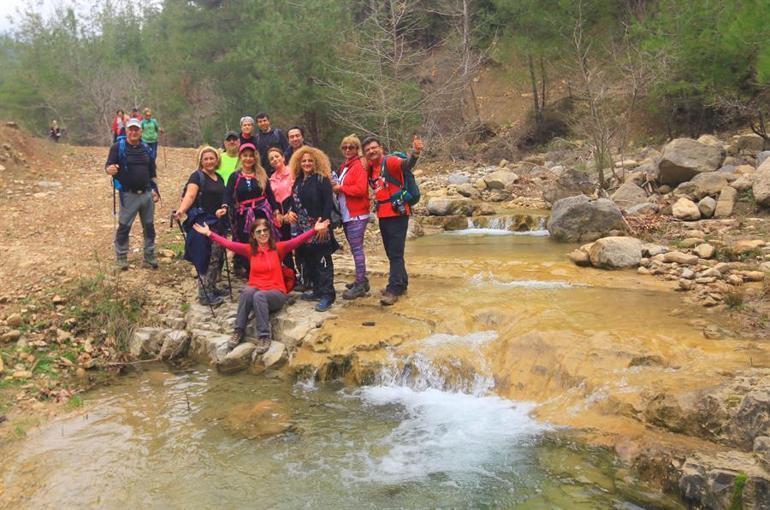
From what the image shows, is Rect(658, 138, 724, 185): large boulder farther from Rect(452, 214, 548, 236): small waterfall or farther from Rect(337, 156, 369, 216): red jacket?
Rect(337, 156, 369, 216): red jacket

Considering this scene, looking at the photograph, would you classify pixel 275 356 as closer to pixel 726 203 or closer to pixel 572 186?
pixel 726 203

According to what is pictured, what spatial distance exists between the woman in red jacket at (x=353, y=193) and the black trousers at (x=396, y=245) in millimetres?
257

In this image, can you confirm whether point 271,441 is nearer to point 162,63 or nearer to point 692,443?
point 692,443

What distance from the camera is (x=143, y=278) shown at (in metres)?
7.56

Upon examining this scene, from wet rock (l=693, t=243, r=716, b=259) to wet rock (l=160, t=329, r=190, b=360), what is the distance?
6.65m

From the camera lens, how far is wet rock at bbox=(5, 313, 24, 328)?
6445 mm

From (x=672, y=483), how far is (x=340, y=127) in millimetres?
17823

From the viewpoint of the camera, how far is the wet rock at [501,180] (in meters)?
16.4

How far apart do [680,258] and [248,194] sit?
18.3 feet

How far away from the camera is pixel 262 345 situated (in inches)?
245

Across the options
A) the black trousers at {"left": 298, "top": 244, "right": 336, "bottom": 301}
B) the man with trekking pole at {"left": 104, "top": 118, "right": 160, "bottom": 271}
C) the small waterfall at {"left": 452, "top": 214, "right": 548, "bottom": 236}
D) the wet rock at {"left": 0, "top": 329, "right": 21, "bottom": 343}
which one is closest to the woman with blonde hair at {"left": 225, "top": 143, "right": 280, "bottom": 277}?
the black trousers at {"left": 298, "top": 244, "right": 336, "bottom": 301}

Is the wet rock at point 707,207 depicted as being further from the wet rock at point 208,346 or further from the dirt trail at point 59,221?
the dirt trail at point 59,221

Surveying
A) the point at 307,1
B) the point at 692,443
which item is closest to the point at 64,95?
the point at 307,1

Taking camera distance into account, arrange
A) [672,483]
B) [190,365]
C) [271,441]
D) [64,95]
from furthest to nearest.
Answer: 1. [64,95]
2. [190,365]
3. [271,441]
4. [672,483]
